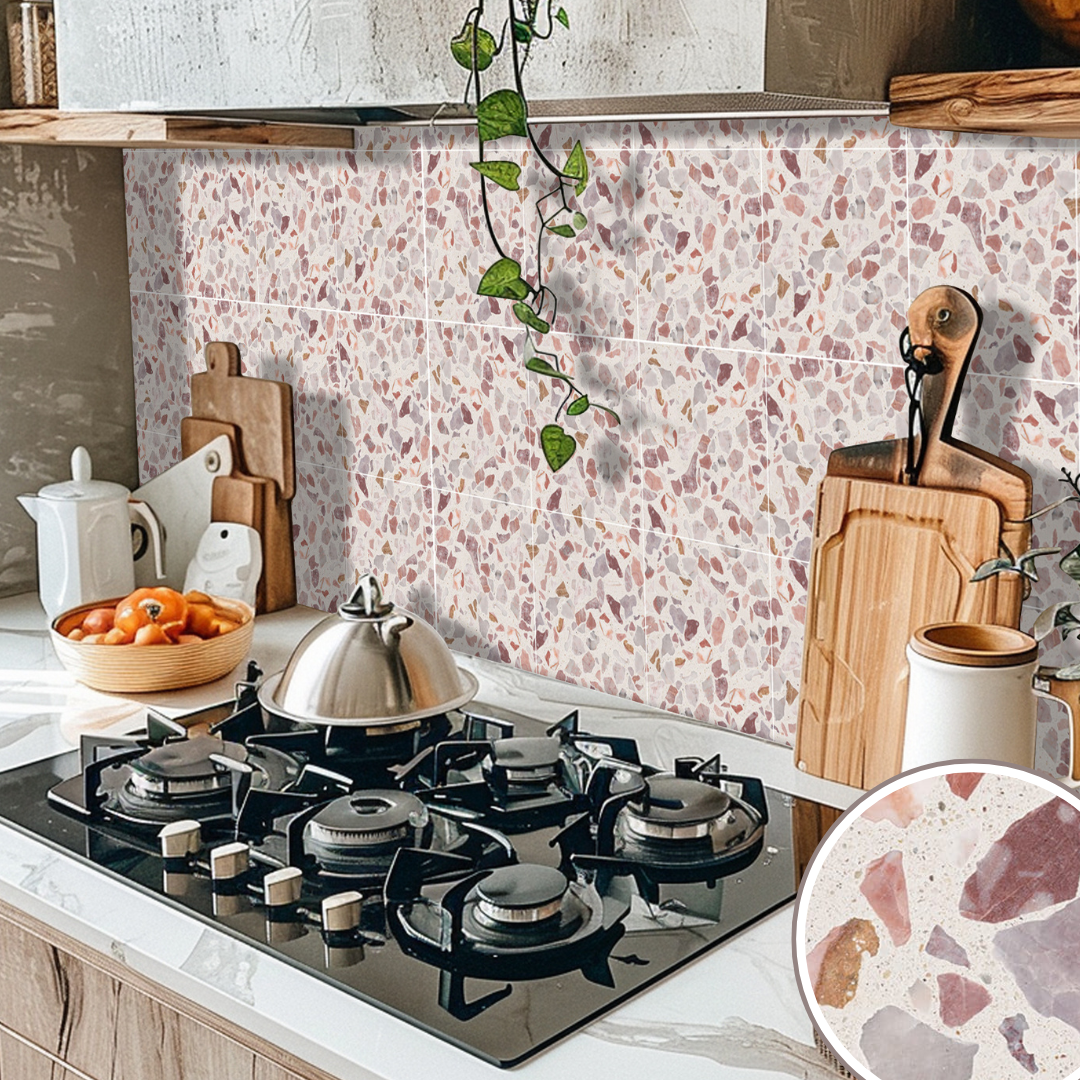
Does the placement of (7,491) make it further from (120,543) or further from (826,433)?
(826,433)

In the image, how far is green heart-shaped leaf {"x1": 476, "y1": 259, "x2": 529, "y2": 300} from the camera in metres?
1.72

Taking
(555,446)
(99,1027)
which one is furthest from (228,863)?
(555,446)

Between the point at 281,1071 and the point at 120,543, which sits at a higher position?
the point at 120,543

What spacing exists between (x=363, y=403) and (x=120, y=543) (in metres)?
0.41

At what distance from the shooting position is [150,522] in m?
2.26

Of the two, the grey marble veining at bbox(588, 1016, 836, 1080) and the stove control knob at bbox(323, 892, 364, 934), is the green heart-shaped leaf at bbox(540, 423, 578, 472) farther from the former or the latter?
the grey marble veining at bbox(588, 1016, 836, 1080)

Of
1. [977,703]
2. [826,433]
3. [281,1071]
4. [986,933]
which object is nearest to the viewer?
[986,933]

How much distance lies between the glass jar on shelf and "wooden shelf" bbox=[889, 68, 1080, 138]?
1.34m

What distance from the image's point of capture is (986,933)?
3.59ft

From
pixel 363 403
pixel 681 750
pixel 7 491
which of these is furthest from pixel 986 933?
pixel 7 491

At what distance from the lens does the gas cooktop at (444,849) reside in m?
1.27

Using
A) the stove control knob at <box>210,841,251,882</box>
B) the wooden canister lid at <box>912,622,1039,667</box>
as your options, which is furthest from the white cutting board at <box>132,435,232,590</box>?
the wooden canister lid at <box>912,622,1039,667</box>

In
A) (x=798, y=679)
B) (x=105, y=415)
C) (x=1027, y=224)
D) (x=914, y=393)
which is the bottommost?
(x=798, y=679)

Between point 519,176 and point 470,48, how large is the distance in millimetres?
497
